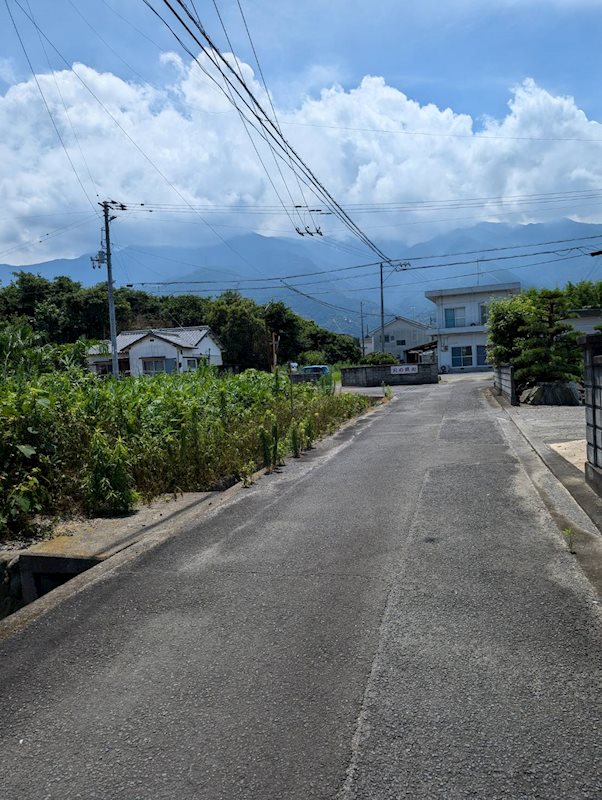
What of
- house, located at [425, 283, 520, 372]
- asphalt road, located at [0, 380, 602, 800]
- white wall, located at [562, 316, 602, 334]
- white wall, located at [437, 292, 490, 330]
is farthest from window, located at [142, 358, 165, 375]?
asphalt road, located at [0, 380, 602, 800]

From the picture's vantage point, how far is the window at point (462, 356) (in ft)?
168

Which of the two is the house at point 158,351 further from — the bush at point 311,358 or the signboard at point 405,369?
the signboard at point 405,369

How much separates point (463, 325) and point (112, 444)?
152 feet

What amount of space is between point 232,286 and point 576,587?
169 feet

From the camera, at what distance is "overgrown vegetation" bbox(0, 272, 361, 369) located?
45.6 metres

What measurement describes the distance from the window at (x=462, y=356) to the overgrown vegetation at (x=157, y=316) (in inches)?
470

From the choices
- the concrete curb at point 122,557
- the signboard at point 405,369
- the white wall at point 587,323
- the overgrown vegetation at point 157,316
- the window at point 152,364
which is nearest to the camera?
the concrete curb at point 122,557

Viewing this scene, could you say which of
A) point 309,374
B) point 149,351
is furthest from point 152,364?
point 309,374

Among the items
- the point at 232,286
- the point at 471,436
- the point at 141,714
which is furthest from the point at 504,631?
the point at 232,286

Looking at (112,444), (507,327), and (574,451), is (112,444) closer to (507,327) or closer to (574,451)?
(574,451)

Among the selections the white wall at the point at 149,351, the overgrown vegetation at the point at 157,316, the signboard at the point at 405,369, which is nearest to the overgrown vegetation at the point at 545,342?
the signboard at the point at 405,369

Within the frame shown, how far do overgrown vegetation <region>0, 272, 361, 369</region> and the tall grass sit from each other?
29.3m

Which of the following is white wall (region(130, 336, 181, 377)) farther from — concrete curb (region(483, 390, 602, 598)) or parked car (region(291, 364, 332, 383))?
concrete curb (region(483, 390, 602, 598))

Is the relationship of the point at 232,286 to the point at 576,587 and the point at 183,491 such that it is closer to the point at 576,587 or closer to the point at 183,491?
the point at 183,491
